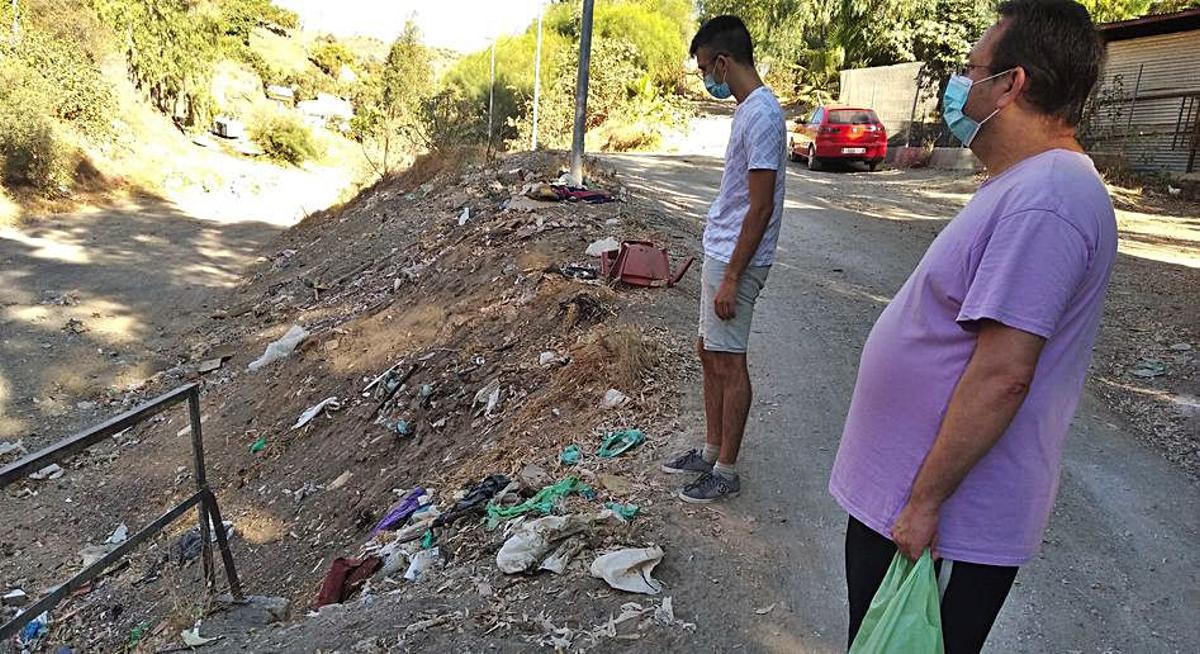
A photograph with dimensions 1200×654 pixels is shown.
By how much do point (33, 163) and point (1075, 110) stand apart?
22431 millimetres

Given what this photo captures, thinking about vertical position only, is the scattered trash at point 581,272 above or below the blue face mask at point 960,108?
below

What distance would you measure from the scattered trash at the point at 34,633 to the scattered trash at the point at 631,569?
11.4 ft

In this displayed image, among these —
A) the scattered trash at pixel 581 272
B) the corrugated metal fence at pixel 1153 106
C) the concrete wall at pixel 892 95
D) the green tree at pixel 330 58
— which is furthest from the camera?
the green tree at pixel 330 58

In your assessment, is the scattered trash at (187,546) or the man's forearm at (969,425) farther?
the scattered trash at (187,546)

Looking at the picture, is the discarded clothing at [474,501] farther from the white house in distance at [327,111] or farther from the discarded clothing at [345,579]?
the white house in distance at [327,111]

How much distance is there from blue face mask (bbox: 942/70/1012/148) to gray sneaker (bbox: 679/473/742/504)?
212 cm

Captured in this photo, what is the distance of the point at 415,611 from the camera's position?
3.00 m

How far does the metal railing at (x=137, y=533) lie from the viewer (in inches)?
101

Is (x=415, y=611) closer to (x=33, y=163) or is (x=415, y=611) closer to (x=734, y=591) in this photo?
(x=734, y=591)

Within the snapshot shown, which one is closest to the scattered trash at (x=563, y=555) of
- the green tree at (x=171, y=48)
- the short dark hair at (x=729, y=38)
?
the short dark hair at (x=729, y=38)

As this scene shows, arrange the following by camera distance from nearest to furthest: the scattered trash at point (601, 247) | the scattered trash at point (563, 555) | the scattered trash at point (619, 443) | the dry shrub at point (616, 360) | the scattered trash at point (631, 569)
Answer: the scattered trash at point (631, 569) < the scattered trash at point (563, 555) < the scattered trash at point (619, 443) < the dry shrub at point (616, 360) < the scattered trash at point (601, 247)

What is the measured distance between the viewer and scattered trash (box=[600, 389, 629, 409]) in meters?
4.71

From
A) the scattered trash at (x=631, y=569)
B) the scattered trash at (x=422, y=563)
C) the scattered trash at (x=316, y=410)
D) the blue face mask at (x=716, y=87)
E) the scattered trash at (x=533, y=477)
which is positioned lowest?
the scattered trash at (x=316, y=410)

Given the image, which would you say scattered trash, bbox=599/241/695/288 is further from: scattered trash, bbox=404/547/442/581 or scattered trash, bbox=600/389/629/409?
scattered trash, bbox=404/547/442/581
